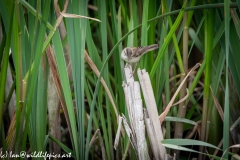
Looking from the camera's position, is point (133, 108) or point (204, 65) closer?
point (133, 108)

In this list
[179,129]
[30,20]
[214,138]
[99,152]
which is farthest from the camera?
[99,152]

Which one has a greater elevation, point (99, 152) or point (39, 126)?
point (39, 126)

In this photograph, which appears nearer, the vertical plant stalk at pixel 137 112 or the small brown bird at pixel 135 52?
the vertical plant stalk at pixel 137 112

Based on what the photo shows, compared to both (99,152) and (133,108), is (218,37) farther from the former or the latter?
(99,152)

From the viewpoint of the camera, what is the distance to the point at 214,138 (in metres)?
1.89

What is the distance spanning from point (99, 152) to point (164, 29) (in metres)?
0.91

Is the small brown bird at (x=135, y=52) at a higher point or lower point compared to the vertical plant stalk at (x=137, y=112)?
higher

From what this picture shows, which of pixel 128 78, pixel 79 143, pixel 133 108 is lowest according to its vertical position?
pixel 79 143

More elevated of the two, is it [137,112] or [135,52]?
[135,52]

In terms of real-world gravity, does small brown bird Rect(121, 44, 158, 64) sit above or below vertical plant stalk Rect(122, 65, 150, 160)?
above

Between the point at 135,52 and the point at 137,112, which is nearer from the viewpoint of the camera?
the point at 137,112

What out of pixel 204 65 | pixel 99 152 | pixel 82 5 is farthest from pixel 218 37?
pixel 99 152

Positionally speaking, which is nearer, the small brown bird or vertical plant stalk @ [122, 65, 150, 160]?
vertical plant stalk @ [122, 65, 150, 160]

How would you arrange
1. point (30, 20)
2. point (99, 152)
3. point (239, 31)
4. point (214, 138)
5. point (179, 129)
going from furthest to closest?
point (99, 152), point (214, 138), point (179, 129), point (30, 20), point (239, 31)
